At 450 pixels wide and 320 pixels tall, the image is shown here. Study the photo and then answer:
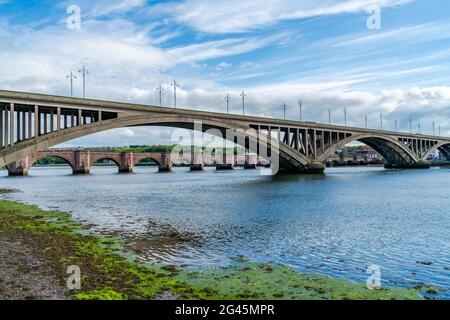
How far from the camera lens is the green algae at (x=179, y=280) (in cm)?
1187

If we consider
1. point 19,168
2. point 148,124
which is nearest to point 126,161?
point 19,168

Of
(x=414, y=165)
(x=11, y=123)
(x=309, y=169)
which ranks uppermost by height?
(x=11, y=123)

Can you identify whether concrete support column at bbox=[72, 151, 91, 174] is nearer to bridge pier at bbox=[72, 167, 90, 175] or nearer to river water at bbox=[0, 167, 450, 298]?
bridge pier at bbox=[72, 167, 90, 175]

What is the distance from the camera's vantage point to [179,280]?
1337cm

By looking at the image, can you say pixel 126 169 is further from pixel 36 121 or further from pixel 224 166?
pixel 36 121

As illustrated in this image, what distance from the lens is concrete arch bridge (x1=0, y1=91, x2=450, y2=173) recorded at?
4800cm

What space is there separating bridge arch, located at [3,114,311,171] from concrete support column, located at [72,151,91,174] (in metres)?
54.5

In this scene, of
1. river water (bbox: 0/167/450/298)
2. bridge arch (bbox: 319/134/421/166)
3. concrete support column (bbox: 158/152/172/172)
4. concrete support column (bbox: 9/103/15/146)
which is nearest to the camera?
river water (bbox: 0/167/450/298)

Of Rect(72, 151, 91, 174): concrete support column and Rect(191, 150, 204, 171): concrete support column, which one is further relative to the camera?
Rect(191, 150, 204, 171): concrete support column

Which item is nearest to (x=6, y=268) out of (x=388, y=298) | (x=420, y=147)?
(x=388, y=298)

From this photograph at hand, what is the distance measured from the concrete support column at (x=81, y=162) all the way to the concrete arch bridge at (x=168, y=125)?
331mm

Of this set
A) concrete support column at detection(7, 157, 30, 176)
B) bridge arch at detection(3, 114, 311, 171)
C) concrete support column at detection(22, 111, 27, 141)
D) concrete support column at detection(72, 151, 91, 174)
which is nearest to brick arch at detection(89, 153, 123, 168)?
concrete support column at detection(72, 151, 91, 174)

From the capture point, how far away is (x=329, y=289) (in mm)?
12578

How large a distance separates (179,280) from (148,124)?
54.2 meters
